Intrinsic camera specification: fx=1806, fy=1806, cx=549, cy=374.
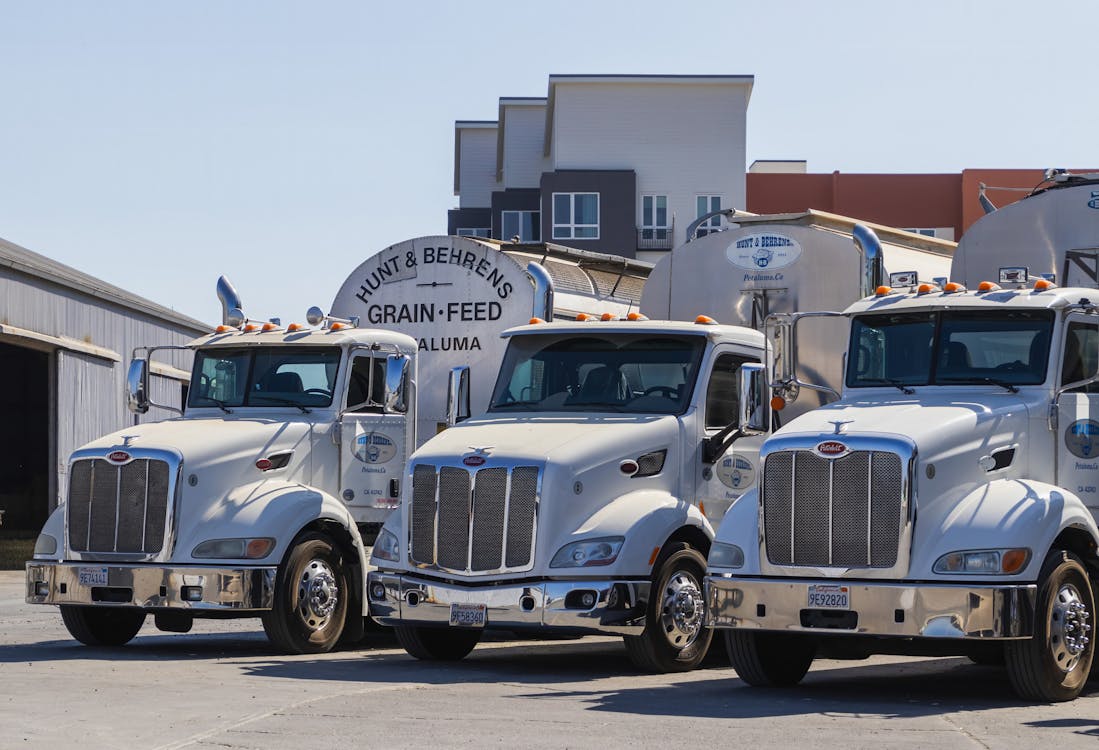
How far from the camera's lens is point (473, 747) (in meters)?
10.1

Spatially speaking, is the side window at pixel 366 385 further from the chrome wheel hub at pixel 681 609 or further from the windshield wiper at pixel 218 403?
the chrome wheel hub at pixel 681 609

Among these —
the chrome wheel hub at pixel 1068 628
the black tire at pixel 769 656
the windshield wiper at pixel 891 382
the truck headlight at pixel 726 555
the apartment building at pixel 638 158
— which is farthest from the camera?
the apartment building at pixel 638 158

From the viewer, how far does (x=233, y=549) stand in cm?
1592

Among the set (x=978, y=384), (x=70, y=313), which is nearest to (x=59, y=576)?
(x=978, y=384)

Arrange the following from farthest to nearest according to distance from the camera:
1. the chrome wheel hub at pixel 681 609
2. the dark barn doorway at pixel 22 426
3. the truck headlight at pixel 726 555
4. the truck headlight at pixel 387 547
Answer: the dark barn doorway at pixel 22 426 < the truck headlight at pixel 387 547 < the chrome wheel hub at pixel 681 609 < the truck headlight at pixel 726 555

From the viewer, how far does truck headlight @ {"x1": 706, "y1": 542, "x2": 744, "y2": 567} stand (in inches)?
518

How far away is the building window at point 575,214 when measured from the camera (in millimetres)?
68312

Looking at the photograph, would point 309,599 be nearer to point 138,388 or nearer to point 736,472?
point 138,388

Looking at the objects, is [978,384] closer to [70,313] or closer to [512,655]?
[512,655]

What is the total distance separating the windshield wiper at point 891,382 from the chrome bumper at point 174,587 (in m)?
5.50

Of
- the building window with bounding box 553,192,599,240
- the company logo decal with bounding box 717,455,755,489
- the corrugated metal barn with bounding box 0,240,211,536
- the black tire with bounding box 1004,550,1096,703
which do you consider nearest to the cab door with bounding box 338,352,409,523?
the company logo decal with bounding box 717,455,755,489

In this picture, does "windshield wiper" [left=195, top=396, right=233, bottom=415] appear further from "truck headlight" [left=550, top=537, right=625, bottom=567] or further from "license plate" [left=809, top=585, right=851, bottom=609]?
"license plate" [left=809, top=585, right=851, bottom=609]

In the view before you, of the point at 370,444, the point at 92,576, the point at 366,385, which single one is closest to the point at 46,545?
the point at 92,576

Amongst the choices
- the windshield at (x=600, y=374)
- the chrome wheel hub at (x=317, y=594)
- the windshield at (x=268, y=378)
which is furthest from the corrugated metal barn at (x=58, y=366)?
the windshield at (x=600, y=374)
